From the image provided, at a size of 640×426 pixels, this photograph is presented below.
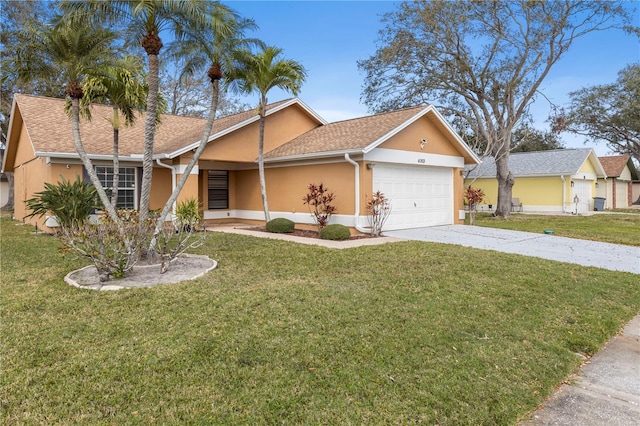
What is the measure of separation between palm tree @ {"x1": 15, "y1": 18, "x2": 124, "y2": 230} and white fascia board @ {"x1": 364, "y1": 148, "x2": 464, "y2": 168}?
759 cm

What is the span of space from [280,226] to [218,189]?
5.39m

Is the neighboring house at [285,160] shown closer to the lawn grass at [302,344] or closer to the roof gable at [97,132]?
the roof gable at [97,132]

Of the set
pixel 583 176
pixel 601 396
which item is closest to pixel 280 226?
pixel 601 396

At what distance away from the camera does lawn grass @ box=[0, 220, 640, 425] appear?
10.5ft

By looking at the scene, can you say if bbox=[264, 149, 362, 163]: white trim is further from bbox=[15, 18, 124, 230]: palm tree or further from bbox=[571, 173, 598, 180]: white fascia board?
bbox=[571, 173, 598, 180]: white fascia board

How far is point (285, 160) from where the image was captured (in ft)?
48.7

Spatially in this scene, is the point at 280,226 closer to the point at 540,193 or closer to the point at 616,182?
the point at 540,193

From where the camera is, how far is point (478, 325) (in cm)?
505

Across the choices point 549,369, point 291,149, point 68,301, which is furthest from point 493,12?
point 68,301

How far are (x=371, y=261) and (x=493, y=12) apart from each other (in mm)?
17841

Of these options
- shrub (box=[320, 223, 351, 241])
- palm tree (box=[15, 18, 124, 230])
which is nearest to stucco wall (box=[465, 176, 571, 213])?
shrub (box=[320, 223, 351, 241])

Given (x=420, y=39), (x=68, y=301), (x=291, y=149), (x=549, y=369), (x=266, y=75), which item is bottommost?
(x=549, y=369)

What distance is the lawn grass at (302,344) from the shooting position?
320 cm

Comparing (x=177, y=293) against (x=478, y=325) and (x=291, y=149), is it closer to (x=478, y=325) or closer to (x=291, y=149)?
(x=478, y=325)
